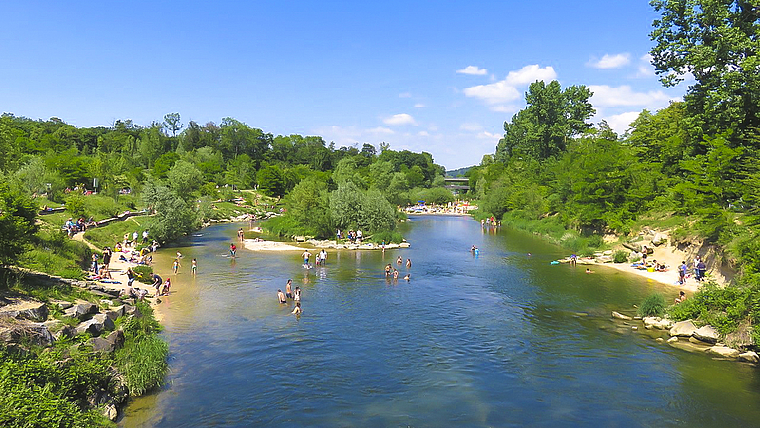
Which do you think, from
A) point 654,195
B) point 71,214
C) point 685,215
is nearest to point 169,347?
point 71,214

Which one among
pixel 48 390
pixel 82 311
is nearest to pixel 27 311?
pixel 82 311

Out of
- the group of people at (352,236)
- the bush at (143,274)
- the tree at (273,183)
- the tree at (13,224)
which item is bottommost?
the bush at (143,274)

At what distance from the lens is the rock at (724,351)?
2288cm

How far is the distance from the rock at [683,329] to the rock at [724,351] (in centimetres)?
188

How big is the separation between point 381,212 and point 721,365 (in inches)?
1740

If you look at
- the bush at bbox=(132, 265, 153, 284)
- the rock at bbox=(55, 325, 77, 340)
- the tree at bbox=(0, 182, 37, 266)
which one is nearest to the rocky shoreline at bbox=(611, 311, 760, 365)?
the rock at bbox=(55, 325, 77, 340)

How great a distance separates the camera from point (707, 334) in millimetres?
24750

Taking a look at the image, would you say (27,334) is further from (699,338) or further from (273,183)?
(273,183)

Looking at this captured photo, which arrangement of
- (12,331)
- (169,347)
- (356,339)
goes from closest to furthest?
(12,331) → (169,347) → (356,339)

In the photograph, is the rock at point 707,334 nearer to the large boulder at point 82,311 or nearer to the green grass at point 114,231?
the large boulder at point 82,311

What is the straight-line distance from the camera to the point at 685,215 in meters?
45.9

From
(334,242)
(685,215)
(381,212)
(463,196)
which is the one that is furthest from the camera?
(463,196)

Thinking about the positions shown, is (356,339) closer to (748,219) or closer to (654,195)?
(748,219)

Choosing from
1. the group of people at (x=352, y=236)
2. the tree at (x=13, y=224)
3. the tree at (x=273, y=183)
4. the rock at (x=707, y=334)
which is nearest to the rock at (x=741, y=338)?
the rock at (x=707, y=334)
